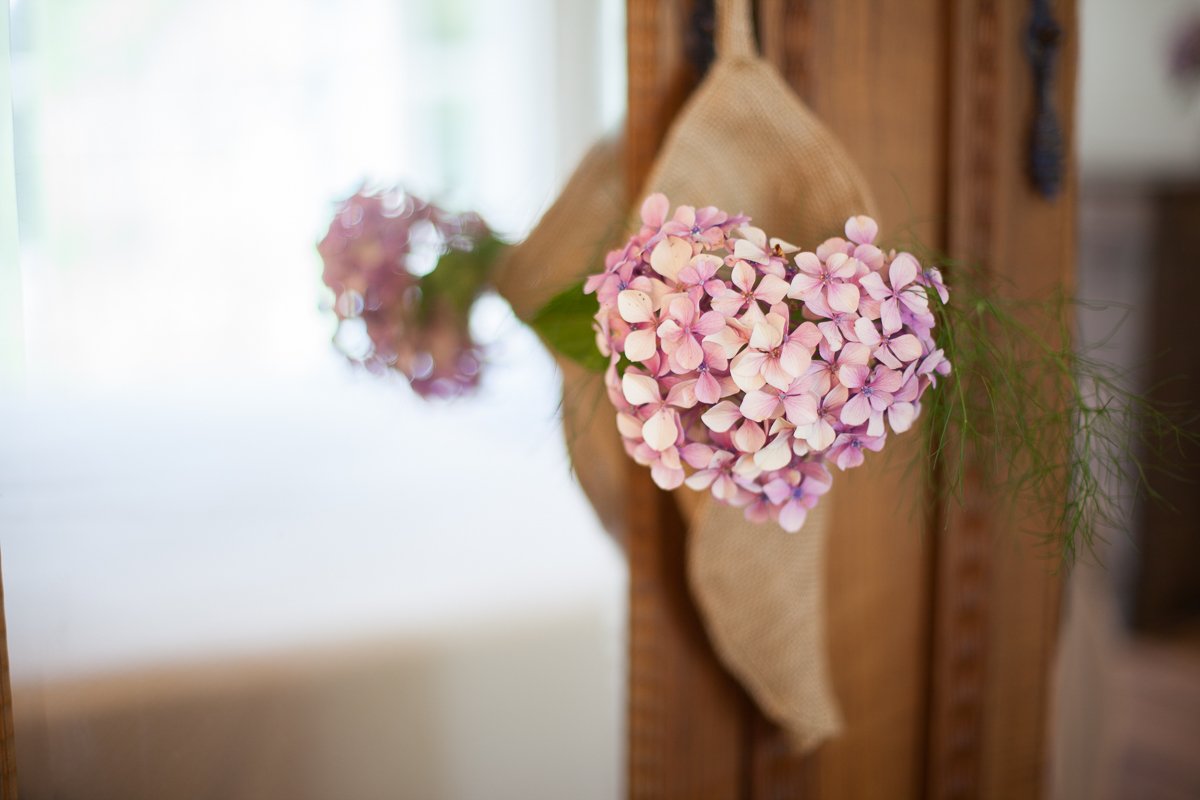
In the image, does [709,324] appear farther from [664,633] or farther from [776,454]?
[664,633]

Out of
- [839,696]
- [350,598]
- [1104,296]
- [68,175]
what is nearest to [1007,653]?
[839,696]

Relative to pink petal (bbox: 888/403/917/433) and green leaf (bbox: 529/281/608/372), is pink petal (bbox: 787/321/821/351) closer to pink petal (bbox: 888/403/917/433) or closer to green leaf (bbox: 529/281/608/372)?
pink petal (bbox: 888/403/917/433)

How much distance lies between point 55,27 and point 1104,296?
260 centimetres

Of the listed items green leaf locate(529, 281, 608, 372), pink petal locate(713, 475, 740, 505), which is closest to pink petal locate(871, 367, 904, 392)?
pink petal locate(713, 475, 740, 505)

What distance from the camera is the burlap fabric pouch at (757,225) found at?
65 cm

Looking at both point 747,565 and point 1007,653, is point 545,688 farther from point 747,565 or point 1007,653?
point 1007,653

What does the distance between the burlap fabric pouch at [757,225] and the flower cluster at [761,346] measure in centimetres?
15

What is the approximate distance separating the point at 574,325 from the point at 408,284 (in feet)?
0.54

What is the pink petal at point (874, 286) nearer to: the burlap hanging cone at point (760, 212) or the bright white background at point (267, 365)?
the burlap hanging cone at point (760, 212)

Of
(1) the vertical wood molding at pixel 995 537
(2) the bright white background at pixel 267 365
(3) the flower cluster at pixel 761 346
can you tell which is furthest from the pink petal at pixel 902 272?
(1) the vertical wood molding at pixel 995 537

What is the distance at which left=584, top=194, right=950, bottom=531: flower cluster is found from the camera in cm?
46

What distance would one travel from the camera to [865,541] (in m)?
0.89

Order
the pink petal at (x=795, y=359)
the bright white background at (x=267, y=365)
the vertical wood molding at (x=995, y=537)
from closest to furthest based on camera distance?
the pink petal at (x=795, y=359) < the bright white background at (x=267, y=365) < the vertical wood molding at (x=995, y=537)

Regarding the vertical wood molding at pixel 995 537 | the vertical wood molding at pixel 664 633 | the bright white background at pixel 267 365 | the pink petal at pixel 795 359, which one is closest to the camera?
the pink petal at pixel 795 359
